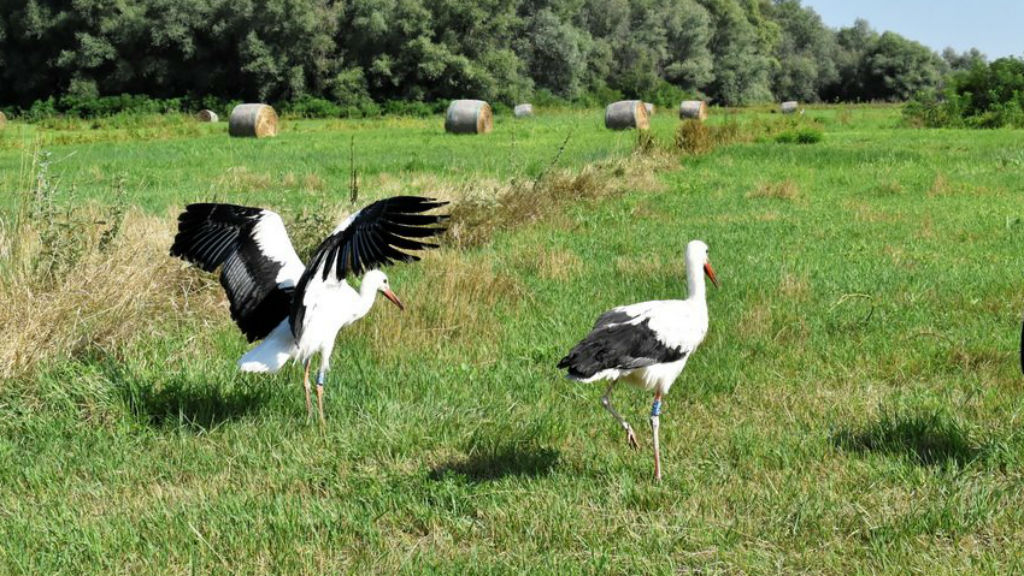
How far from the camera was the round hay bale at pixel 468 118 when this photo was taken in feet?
109

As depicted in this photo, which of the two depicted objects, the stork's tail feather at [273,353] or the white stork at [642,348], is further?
the stork's tail feather at [273,353]

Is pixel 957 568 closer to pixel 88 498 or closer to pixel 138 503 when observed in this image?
pixel 138 503

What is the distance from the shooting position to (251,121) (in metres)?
32.6

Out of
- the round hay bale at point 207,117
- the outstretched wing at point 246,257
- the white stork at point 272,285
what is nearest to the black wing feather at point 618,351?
the white stork at point 272,285

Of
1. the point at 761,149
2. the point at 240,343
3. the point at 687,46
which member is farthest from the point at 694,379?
the point at 687,46

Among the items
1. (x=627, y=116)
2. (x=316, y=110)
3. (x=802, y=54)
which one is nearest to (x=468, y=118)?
(x=627, y=116)

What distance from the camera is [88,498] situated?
471 cm

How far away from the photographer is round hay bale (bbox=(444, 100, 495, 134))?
33.2 metres

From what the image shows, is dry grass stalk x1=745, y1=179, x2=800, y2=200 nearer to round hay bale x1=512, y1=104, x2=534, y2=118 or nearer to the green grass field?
the green grass field

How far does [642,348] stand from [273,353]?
2.29m

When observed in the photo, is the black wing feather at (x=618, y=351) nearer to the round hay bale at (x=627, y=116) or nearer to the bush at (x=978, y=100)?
the round hay bale at (x=627, y=116)

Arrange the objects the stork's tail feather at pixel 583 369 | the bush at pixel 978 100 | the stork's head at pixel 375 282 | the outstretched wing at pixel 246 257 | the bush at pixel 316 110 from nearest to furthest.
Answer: the stork's tail feather at pixel 583 369 → the outstretched wing at pixel 246 257 → the stork's head at pixel 375 282 → the bush at pixel 978 100 → the bush at pixel 316 110

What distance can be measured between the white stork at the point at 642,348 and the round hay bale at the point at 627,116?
2909 cm

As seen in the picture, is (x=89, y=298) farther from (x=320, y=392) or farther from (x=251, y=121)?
(x=251, y=121)
